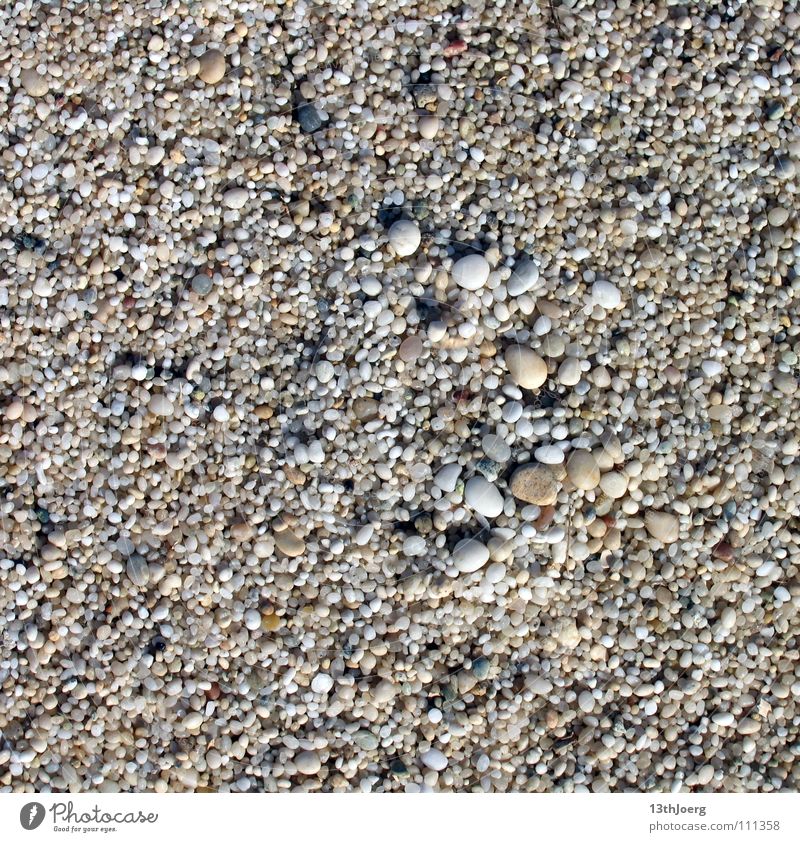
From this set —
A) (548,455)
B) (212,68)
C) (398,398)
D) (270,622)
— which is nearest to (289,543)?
(270,622)

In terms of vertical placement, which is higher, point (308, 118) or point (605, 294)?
point (308, 118)

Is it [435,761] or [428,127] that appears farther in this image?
[428,127]

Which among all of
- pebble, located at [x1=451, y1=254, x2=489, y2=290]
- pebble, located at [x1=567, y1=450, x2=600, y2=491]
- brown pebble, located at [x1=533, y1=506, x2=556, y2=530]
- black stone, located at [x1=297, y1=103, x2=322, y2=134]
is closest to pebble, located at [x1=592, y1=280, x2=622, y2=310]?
pebble, located at [x1=451, y1=254, x2=489, y2=290]

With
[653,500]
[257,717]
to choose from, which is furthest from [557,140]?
[257,717]

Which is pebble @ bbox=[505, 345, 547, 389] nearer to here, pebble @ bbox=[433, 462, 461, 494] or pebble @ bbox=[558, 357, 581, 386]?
pebble @ bbox=[558, 357, 581, 386]

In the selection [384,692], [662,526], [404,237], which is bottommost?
[384,692]

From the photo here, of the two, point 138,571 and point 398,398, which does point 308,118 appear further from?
point 138,571
